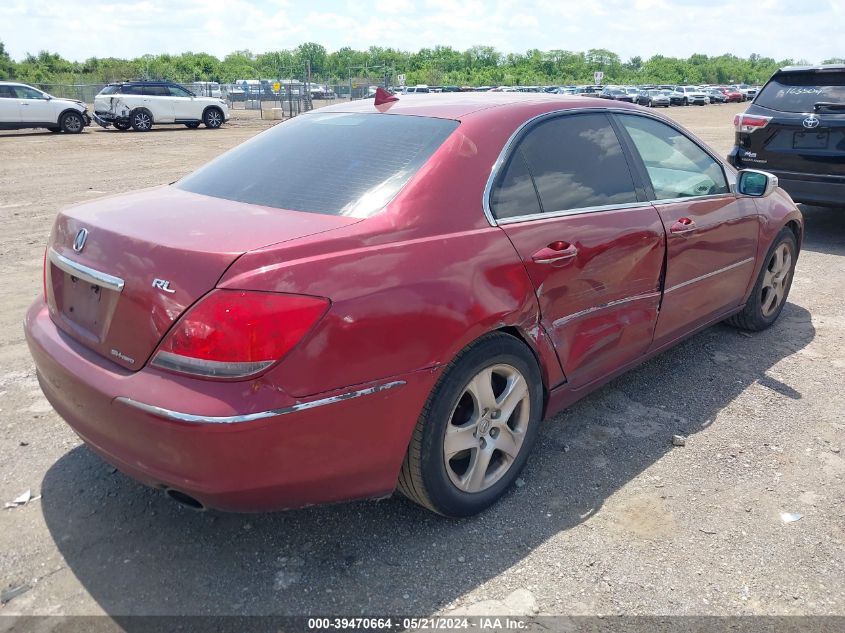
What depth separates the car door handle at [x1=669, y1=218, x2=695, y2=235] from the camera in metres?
3.77

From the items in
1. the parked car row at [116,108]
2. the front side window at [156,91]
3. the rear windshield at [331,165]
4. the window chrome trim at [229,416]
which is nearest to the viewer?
the window chrome trim at [229,416]

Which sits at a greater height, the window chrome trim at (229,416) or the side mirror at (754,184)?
the side mirror at (754,184)

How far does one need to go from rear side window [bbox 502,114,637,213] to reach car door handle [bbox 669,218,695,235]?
1.04ft

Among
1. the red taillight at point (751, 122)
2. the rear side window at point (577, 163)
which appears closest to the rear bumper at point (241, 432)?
the rear side window at point (577, 163)

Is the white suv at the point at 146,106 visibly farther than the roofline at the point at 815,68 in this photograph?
Yes

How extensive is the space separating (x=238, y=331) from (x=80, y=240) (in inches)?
35.9

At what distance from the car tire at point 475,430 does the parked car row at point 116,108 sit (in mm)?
22374

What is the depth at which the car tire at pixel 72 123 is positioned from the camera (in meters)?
22.0

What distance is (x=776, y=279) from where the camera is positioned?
505 cm

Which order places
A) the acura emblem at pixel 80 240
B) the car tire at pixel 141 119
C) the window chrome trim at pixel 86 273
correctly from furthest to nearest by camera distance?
the car tire at pixel 141 119 < the acura emblem at pixel 80 240 < the window chrome trim at pixel 86 273

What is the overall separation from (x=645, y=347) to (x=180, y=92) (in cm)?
2365

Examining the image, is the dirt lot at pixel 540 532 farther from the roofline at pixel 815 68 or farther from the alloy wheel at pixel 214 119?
the alloy wheel at pixel 214 119

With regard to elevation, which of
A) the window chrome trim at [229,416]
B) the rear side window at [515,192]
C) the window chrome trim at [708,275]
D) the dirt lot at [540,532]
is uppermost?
the rear side window at [515,192]

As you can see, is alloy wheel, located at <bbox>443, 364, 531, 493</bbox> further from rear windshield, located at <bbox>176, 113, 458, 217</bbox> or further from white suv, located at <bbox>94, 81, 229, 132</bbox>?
white suv, located at <bbox>94, 81, 229, 132</bbox>
